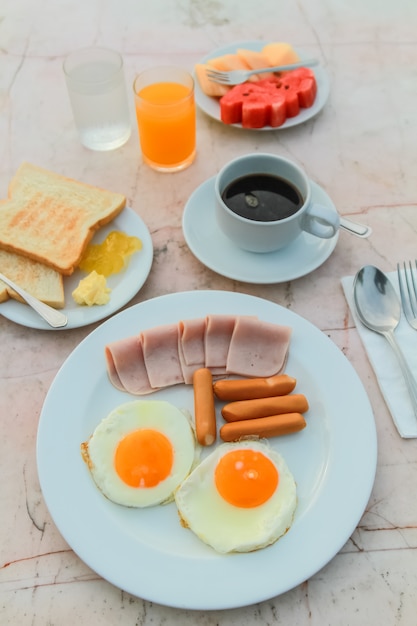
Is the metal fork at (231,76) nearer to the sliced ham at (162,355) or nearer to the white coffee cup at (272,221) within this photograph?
the white coffee cup at (272,221)

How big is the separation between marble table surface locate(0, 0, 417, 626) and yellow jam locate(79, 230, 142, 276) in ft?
0.32

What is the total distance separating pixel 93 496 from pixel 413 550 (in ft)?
2.32

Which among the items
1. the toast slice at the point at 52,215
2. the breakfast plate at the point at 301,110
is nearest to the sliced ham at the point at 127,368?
the toast slice at the point at 52,215

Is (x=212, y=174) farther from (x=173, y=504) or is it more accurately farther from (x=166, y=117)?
(x=173, y=504)

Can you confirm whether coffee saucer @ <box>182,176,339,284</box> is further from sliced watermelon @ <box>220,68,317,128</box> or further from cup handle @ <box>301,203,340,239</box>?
sliced watermelon @ <box>220,68,317,128</box>

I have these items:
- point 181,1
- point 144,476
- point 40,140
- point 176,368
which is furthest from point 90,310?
point 181,1

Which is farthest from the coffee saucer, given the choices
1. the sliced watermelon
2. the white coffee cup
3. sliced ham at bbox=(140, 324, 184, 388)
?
the sliced watermelon

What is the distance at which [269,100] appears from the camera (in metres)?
1.91

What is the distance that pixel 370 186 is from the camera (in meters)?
1.85

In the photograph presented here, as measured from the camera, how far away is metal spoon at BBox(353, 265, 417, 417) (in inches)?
58.0

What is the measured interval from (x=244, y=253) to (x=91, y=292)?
47cm

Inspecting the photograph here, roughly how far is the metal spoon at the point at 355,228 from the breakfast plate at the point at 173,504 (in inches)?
13.8

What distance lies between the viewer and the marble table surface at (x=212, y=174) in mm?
1139

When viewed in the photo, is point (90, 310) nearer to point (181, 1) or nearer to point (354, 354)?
point (354, 354)
